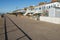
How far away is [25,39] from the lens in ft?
32.8

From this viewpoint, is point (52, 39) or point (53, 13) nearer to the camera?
point (52, 39)

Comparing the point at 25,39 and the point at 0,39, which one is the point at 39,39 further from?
the point at 0,39

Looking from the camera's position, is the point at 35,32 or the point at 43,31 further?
the point at 43,31

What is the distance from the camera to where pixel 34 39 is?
393 inches

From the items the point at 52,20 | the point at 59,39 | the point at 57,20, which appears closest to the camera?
the point at 59,39

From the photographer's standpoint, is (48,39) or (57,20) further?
(57,20)

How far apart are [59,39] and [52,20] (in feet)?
57.8

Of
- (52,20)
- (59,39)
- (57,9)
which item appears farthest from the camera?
(57,9)

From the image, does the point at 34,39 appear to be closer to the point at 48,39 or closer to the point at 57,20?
the point at 48,39

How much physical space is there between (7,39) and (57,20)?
16.3 m

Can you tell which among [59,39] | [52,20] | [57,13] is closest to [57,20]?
[52,20]

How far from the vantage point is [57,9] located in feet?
107

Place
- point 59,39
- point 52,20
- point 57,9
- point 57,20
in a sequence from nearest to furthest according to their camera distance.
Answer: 1. point 59,39
2. point 57,20
3. point 52,20
4. point 57,9

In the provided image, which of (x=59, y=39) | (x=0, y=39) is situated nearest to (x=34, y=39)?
(x=59, y=39)
